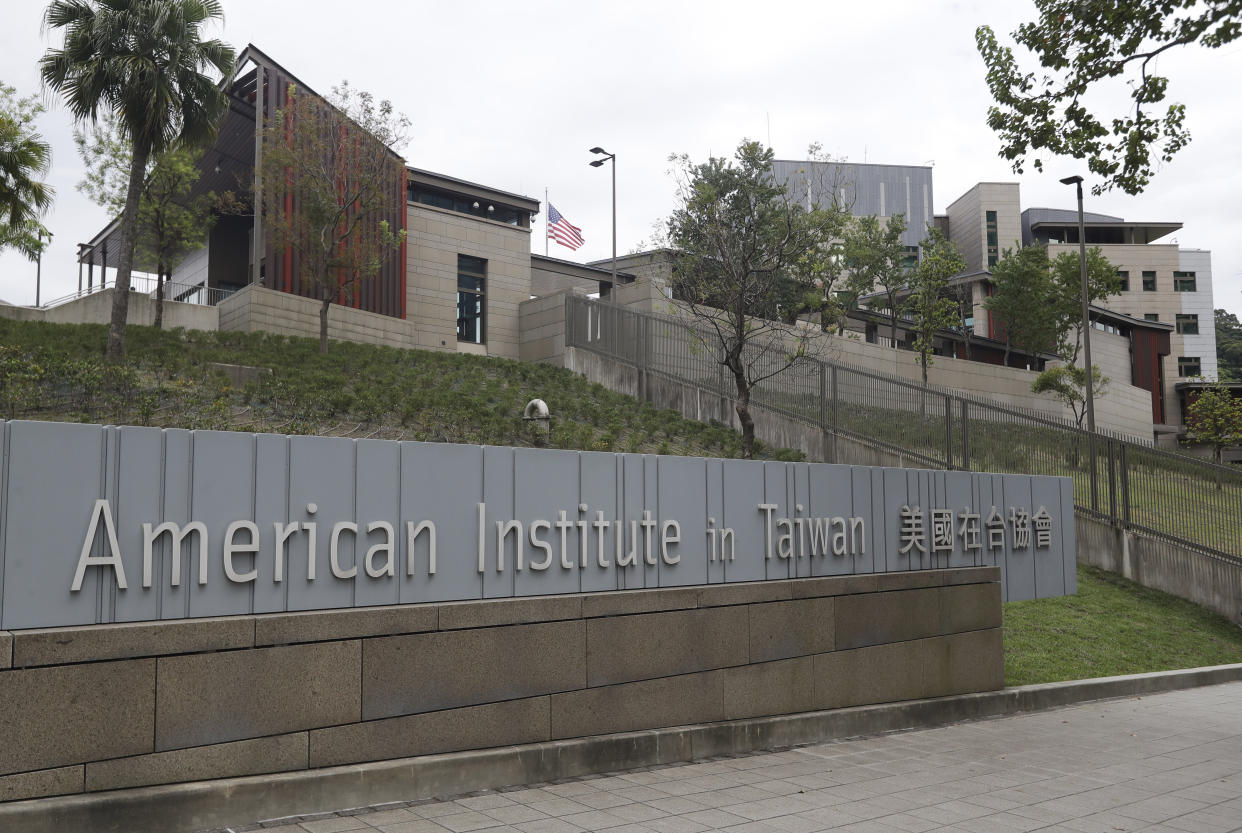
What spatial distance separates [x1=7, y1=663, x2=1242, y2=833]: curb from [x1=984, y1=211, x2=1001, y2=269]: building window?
61.2 meters

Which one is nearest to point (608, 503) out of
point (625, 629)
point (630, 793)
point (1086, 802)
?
point (625, 629)

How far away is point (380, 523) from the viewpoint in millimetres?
5980

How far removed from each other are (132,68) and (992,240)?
5958 cm

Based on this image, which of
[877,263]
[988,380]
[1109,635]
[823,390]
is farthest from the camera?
[877,263]

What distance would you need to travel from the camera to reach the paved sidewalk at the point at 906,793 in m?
5.54

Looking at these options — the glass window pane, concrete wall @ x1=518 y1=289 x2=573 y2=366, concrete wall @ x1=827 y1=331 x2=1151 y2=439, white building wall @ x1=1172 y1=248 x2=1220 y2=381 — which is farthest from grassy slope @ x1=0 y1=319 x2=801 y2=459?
white building wall @ x1=1172 y1=248 x2=1220 y2=381

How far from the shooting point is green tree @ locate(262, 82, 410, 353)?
998 inches

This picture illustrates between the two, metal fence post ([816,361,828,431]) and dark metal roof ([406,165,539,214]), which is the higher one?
dark metal roof ([406,165,539,214])

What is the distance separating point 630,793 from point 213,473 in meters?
3.38

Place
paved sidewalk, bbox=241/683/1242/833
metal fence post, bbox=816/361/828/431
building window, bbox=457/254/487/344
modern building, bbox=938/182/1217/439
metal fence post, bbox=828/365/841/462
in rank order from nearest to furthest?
paved sidewalk, bbox=241/683/1242/833, metal fence post, bbox=828/365/841/462, metal fence post, bbox=816/361/828/431, building window, bbox=457/254/487/344, modern building, bbox=938/182/1217/439

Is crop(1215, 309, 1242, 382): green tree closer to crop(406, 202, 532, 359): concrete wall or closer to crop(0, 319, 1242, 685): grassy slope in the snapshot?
crop(406, 202, 532, 359): concrete wall

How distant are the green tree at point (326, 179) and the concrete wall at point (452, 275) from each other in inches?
190

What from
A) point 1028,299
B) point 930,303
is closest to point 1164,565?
point 930,303

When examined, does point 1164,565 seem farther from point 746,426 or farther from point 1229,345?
point 1229,345
